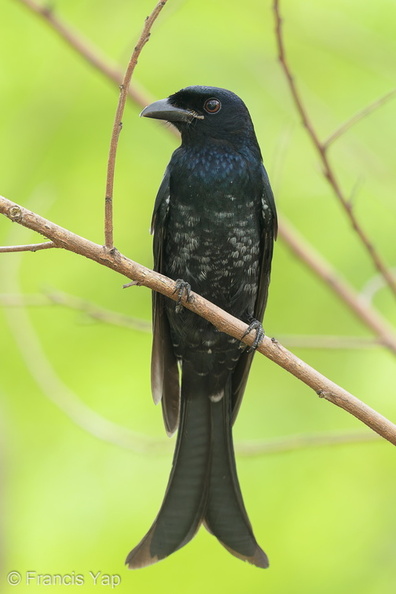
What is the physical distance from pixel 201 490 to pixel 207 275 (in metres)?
0.87

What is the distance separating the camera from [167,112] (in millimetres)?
3721

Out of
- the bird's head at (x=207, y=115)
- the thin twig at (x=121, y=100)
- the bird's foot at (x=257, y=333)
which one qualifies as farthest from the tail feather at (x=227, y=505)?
the thin twig at (x=121, y=100)

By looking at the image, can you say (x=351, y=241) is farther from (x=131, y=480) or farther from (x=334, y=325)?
(x=131, y=480)

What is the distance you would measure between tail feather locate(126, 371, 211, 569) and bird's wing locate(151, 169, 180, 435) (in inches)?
3.5

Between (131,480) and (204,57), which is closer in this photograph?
(131,480)

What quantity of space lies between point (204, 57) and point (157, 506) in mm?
2209

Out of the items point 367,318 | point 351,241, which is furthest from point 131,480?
point 351,241

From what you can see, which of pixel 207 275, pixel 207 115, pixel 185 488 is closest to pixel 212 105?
pixel 207 115

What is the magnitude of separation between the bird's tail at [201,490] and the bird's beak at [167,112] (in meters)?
1.10

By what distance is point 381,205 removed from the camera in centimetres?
449

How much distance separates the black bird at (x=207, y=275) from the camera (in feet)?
11.7

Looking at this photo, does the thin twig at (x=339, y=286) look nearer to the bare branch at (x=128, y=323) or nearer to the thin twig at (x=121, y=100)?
the bare branch at (x=128, y=323)

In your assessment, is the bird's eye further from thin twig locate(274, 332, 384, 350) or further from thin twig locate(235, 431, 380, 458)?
thin twig locate(235, 431, 380, 458)

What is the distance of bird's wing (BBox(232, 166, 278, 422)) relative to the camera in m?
3.77
